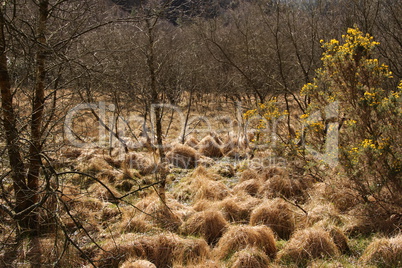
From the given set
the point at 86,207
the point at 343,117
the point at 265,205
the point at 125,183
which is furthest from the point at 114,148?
the point at 343,117

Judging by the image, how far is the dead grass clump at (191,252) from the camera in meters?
4.20

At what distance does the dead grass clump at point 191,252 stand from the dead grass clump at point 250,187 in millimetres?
2154

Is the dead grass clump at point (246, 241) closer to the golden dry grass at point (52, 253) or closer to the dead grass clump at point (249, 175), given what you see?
the golden dry grass at point (52, 253)

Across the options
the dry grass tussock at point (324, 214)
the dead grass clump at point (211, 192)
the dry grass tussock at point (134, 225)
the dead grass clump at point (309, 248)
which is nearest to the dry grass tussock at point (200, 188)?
the dead grass clump at point (211, 192)

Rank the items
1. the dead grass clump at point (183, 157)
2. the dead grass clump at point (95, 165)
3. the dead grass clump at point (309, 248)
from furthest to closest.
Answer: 1. the dead grass clump at point (183, 157)
2. the dead grass clump at point (95, 165)
3. the dead grass clump at point (309, 248)

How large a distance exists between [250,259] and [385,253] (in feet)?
5.08

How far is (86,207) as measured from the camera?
5.62 metres

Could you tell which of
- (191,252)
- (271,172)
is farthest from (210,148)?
(191,252)

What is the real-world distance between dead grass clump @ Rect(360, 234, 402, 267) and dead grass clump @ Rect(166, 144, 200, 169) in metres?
5.63

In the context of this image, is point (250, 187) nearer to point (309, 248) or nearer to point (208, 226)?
point (208, 226)

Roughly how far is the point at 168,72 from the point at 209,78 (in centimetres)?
483

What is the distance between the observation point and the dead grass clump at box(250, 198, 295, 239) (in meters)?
4.97

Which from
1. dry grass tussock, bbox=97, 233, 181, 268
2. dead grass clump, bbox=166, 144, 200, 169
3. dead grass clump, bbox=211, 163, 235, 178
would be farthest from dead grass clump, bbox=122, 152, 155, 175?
dry grass tussock, bbox=97, 233, 181, 268

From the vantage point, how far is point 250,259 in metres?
3.96
